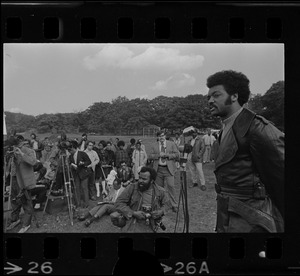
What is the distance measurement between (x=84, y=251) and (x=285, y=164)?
1.90 m

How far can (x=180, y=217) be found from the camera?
400 cm

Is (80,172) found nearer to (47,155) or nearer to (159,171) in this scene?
(47,155)

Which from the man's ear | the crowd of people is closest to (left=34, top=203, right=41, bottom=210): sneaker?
the crowd of people

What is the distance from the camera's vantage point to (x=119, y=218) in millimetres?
4008

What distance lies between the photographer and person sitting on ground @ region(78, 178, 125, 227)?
13.1 feet

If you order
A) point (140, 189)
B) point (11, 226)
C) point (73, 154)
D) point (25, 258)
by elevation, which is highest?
point (73, 154)

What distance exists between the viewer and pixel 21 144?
398 cm

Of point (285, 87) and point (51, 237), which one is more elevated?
point (285, 87)

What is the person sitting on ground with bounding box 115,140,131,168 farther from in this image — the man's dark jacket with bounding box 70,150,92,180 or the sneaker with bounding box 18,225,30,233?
the sneaker with bounding box 18,225,30,233

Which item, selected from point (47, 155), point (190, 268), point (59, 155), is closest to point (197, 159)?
point (190, 268)

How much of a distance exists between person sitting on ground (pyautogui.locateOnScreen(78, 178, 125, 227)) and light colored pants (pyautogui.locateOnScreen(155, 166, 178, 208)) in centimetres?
34
